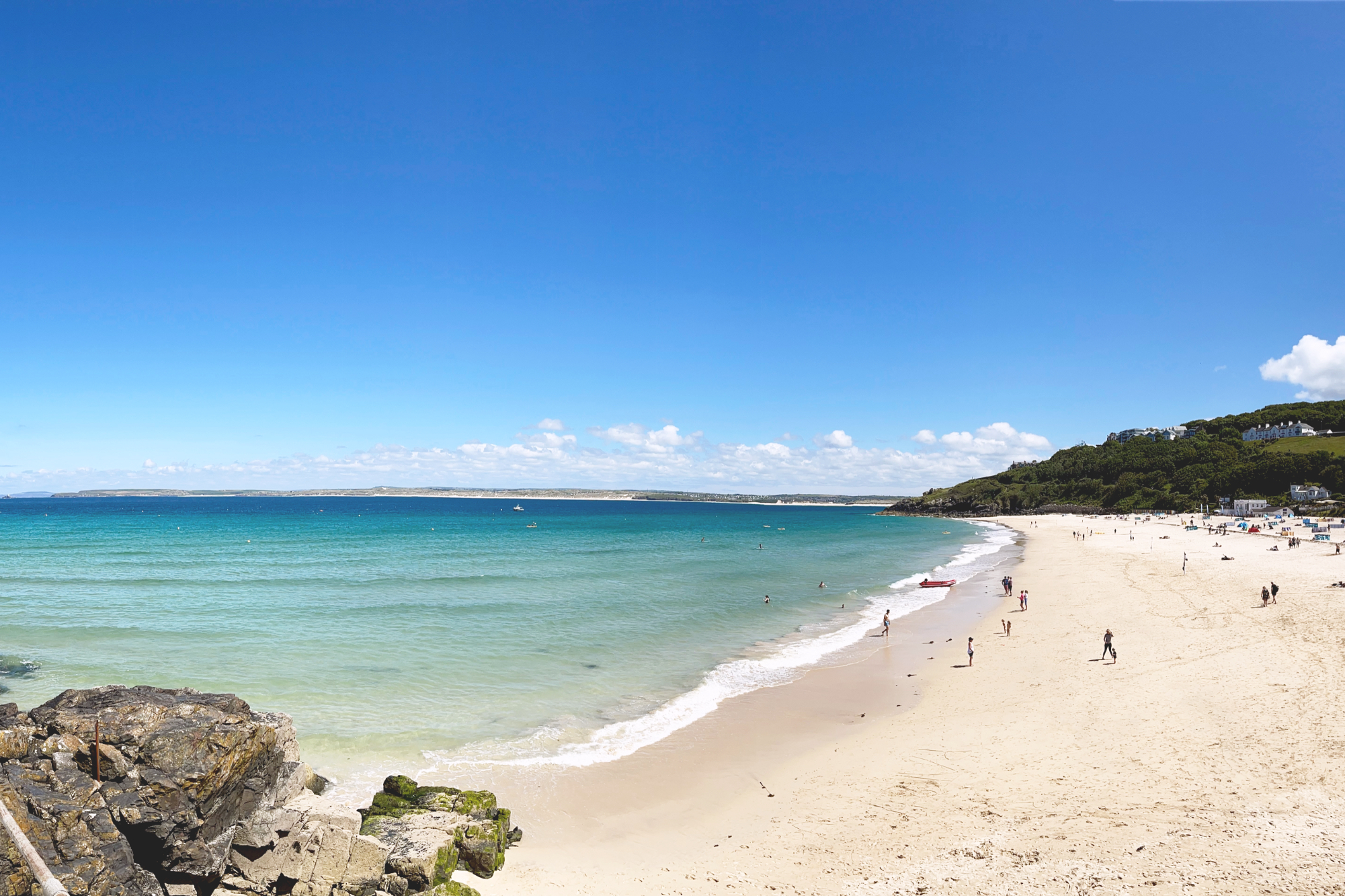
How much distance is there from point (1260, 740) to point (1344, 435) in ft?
564

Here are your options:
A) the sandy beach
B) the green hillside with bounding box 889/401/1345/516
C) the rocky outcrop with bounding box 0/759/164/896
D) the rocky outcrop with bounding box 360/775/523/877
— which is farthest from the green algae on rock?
the green hillside with bounding box 889/401/1345/516

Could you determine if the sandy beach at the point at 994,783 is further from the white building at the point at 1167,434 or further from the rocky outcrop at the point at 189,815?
the white building at the point at 1167,434

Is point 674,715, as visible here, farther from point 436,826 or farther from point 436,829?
point 436,829

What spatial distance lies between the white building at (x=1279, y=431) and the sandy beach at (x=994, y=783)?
160 m

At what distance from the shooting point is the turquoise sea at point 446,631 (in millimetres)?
18016

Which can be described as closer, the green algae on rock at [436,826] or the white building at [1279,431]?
the green algae on rock at [436,826]

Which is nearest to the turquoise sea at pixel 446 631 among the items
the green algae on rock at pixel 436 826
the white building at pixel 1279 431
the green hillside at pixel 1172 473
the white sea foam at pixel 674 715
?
the white sea foam at pixel 674 715

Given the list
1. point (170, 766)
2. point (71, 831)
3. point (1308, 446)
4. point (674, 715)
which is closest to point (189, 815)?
point (170, 766)

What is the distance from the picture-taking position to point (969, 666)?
2317cm

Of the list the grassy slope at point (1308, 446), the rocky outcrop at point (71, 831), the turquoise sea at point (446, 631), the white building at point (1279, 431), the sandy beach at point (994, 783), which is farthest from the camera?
the white building at point (1279, 431)

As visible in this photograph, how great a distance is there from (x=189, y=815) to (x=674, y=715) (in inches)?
509

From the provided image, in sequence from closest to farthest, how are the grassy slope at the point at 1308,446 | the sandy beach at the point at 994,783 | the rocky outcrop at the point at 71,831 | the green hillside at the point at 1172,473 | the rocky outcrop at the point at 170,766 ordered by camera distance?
the rocky outcrop at the point at 71,831, the rocky outcrop at the point at 170,766, the sandy beach at the point at 994,783, the green hillside at the point at 1172,473, the grassy slope at the point at 1308,446

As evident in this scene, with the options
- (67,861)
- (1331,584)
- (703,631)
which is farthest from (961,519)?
(67,861)

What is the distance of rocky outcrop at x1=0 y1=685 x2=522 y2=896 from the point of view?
22.0ft
